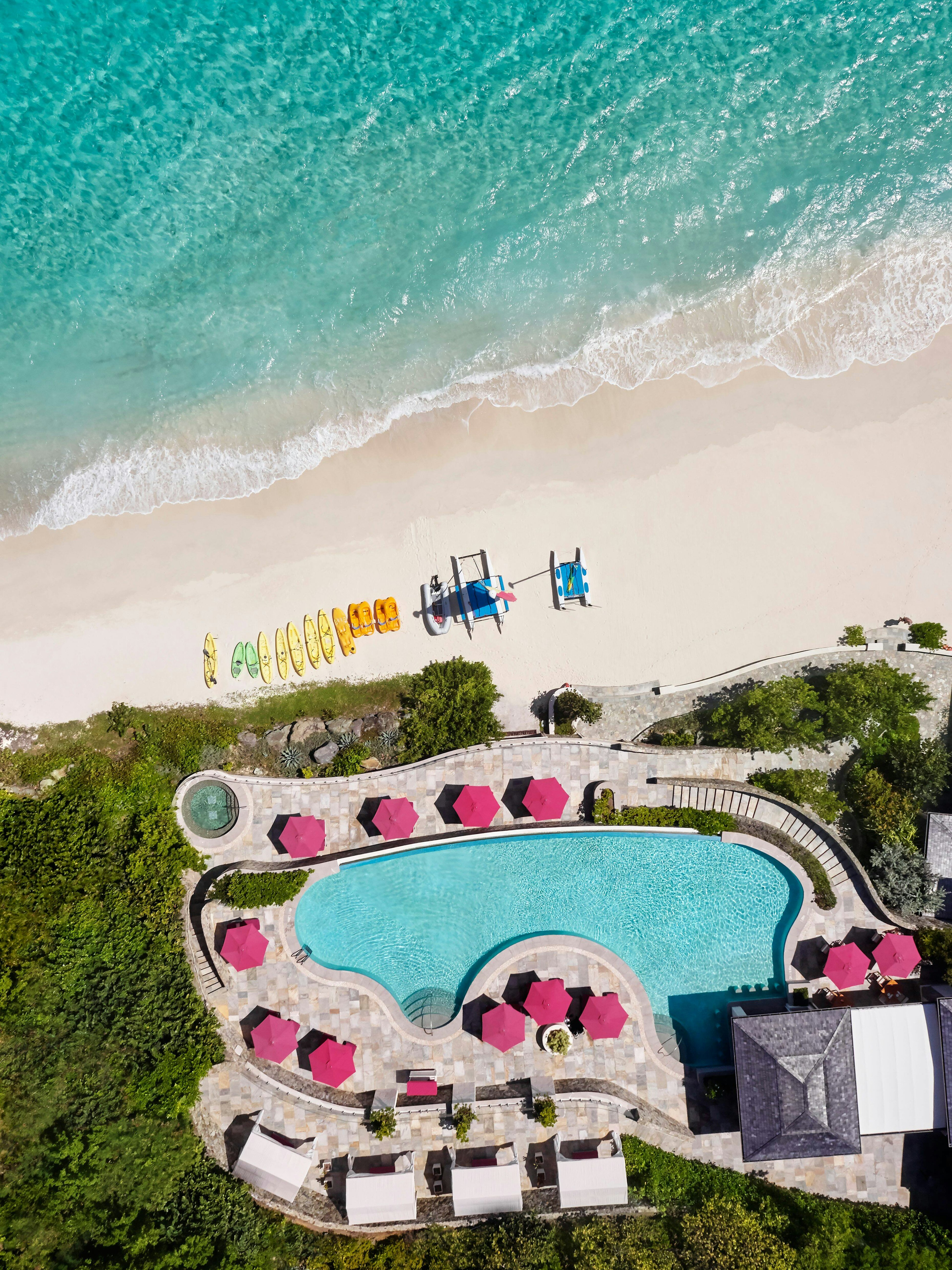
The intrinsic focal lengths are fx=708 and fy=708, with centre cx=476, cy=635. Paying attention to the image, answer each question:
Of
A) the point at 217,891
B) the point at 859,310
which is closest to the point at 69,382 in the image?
the point at 217,891

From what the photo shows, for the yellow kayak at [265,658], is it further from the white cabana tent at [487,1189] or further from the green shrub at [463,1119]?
the white cabana tent at [487,1189]

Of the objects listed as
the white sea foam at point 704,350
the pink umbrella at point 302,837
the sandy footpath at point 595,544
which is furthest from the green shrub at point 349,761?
the white sea foam at point 704,350

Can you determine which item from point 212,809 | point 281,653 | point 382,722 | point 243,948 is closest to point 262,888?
point 243,948

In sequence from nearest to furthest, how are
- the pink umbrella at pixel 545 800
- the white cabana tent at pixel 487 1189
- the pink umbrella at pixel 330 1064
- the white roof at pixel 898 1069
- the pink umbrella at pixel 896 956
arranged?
the white roof at pixel 898 1069 < the white cabana tent at pixel 487 1189 < the pink umbrella at pixel 330 1064 < the pink umbrella at pixel 896 956 < the pink umbrella at pixel 545 800

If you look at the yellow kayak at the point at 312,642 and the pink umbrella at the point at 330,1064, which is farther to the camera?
the yellow kayak at the point at 312,642

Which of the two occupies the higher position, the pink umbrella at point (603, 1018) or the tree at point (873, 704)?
the tree at point (873, 704)

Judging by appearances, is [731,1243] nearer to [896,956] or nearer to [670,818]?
[896,956]

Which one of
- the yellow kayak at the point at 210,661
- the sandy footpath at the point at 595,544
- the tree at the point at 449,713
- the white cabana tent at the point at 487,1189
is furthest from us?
Result: the yellow kayak at the point at 210,661
